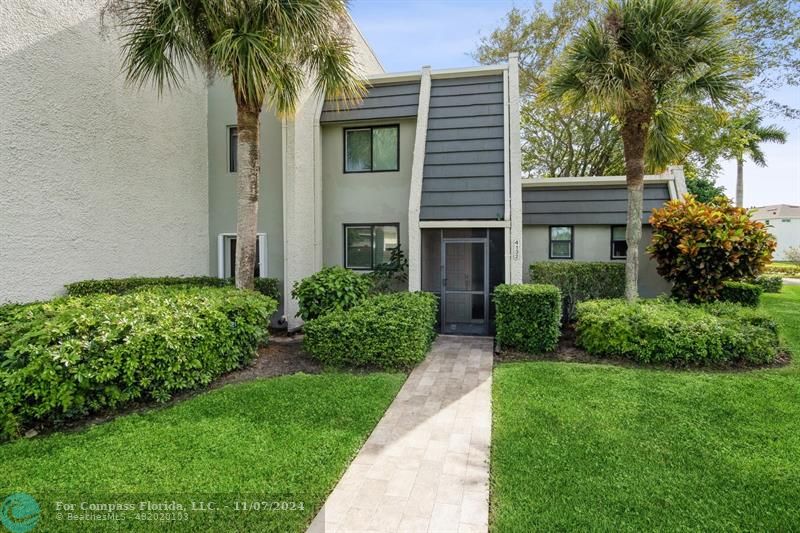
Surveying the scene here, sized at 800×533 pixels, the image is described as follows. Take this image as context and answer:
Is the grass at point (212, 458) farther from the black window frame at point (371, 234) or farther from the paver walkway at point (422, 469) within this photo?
the black window frame at point (371, 234)

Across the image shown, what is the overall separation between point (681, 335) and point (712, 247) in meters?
3.57

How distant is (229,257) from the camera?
1170cm

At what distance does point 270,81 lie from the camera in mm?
7883

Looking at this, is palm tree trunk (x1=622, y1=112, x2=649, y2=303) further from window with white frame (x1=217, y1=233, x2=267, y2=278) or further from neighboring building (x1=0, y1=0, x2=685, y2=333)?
window with white frame (x1=217, y1=233, x2=267, y2=278)

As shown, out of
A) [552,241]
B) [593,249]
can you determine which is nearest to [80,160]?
[552,241]

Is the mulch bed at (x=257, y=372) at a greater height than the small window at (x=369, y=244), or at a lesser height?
lesser

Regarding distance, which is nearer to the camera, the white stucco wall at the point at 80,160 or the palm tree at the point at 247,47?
the white stucco wall at the point at 80,160

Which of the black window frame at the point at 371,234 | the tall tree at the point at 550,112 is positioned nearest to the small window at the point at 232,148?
the black window frame at the point at 371,234

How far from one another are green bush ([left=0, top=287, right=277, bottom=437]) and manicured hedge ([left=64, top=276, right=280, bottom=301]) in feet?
5.42

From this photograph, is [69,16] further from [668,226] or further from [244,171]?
[668,226]

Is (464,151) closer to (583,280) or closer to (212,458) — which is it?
(583,280)

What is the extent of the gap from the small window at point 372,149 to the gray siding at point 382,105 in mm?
470

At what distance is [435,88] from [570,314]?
23.9ft

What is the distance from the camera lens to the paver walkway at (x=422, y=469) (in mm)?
3357
